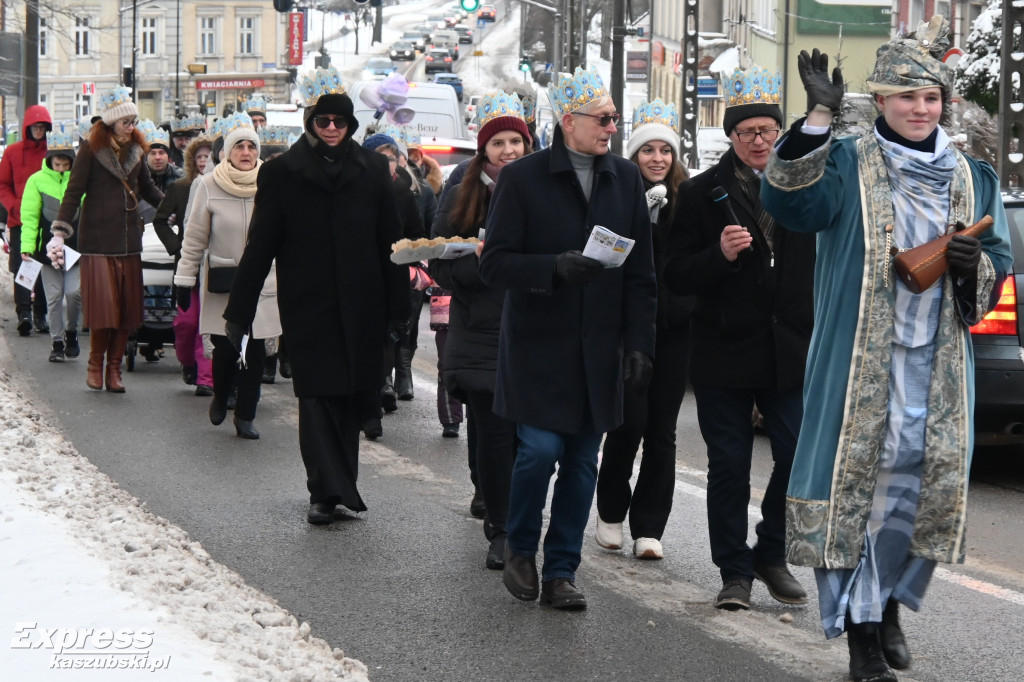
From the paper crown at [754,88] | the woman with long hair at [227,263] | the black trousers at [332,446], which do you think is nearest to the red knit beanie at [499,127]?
the paper crown at [754,88]

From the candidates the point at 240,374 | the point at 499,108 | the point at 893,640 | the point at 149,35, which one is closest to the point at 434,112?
the point at 240,374

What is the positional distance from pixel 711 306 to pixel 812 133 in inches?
50.0

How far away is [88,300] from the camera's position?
12328 millimetres

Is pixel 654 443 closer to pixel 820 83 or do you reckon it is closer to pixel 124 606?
pixel 820 83

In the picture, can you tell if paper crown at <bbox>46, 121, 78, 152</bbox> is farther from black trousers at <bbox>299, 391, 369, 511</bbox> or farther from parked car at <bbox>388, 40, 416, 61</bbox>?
parked car at <bbox>388, 40, 416, 61</bbox>

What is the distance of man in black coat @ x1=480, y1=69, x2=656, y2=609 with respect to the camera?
20.3ft

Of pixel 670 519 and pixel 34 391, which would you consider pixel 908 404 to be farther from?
pixel 34 391

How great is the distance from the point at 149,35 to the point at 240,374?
94.7 meters

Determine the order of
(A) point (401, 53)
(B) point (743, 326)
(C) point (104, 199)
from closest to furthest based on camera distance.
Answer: (B) point (743, 326)
(C) point (104, 199)
(A) point (401, 53)

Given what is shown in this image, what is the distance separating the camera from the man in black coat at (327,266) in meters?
7.94

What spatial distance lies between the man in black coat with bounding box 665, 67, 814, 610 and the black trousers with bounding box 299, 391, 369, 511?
2.14m

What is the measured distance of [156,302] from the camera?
14.0 m

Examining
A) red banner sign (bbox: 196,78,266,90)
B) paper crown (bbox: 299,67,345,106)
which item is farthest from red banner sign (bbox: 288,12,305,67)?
paper crown (bbox: 299,67,345,106)

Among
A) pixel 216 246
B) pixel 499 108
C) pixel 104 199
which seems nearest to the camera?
pixel 499 108
